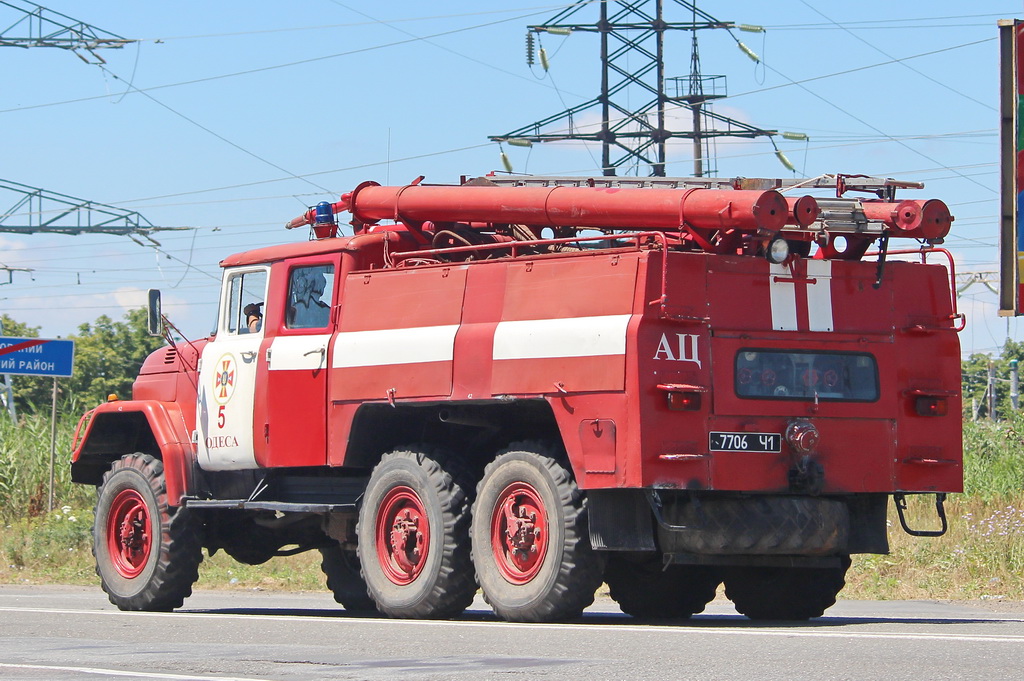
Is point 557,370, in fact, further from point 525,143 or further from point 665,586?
point 525,143

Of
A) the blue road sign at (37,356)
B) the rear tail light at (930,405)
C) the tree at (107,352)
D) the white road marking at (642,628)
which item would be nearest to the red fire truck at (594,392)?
the rear tail light at (930,405)

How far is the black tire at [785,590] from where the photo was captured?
42.9 ft

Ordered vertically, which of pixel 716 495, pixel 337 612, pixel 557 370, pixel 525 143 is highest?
pixel 525 143

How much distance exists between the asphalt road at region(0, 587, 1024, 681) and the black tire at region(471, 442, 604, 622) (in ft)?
0.97

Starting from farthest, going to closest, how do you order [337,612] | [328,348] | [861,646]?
[337,612], [328,348], [861,646]

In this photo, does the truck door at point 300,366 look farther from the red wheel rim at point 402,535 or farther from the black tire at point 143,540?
the black tire at point 143,540

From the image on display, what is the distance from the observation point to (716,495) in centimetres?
1168

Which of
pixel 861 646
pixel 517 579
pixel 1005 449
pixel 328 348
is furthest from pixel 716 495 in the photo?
pixel 1005 449

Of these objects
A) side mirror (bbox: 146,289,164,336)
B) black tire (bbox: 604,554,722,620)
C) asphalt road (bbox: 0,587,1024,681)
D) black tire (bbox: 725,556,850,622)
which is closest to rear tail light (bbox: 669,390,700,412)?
asphalt road (bbox: 0,587,1024,681)

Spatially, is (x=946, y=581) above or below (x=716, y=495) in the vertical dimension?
below

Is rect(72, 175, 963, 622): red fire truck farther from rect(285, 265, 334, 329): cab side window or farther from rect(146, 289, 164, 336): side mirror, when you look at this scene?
rect(146, 289, 164, 336): side mirror

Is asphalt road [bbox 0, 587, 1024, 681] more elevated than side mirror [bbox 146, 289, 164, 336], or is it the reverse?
side mirror [bbox 146, 289, 164, 336]

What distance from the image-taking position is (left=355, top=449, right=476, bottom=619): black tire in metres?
12.5

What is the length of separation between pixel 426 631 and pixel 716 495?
2.19 metres
